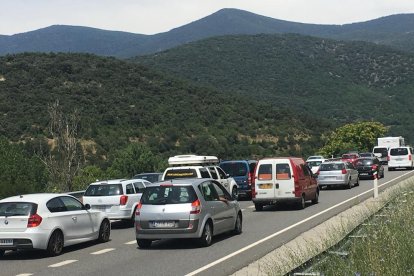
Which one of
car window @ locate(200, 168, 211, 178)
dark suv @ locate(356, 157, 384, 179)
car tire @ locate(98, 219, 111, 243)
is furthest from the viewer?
dark suv @ locate(356, 157, 384, 179)

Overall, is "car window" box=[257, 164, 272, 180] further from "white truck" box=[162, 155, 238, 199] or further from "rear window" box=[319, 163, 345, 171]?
"rear window" box=[319, 163, 345, 171]

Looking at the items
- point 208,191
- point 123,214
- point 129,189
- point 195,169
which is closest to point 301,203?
point 195,169

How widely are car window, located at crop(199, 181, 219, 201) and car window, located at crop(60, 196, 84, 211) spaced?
2.92 m

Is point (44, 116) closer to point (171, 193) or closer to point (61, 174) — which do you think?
point (61, 174)

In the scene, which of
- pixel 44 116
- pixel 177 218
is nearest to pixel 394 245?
pixel 177 218

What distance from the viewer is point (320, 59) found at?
527ft

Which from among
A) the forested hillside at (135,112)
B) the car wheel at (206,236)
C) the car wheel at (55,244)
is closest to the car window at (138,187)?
the car wheel at (206,236)

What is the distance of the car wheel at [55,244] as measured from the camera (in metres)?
14.3

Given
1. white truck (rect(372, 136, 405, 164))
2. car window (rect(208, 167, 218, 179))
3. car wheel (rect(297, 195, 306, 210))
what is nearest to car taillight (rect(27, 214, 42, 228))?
car window (rect(208, 167, 218, 179))

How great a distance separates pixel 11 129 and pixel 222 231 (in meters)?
46.6

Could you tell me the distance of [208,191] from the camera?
52.4 ft

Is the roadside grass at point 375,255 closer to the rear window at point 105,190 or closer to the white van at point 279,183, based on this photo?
the rear window at point 105,190

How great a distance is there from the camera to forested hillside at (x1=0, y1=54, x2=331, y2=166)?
63925 mm

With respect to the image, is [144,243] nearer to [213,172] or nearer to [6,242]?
[6,242]
